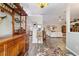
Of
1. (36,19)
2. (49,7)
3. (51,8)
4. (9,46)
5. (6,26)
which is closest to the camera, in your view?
(9,46)

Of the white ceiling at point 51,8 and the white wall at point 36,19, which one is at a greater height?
the white ceiling at point 51,8

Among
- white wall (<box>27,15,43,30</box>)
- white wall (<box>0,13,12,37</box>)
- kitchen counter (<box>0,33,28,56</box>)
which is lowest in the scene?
kitchen counter (<box>0,33,28,56</box>)

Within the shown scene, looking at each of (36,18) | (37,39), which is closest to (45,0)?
(37,39)

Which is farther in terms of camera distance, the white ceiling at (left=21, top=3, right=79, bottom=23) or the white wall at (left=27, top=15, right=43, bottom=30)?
the white wall at (left=27, top=15, right=43, bottom=30)

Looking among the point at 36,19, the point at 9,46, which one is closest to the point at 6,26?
the point at 9,46

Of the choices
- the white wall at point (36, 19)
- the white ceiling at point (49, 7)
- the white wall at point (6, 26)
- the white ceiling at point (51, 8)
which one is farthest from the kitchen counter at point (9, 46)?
the white wall at point (36, 19)

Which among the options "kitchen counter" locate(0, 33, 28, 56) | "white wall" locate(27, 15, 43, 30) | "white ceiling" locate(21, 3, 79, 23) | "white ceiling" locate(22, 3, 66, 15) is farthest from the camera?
"white wall" locate(27, 15, 43, 30)

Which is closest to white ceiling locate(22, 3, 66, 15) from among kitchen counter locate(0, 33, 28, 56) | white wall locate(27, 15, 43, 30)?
white wall locate(27, 15, 43, 30)

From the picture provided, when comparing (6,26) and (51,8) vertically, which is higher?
(51,8)

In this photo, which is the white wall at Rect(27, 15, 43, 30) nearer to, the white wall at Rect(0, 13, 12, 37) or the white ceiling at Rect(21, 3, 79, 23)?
the white ceiling at Rect(21, 3, 79, 23)

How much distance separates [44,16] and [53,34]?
467 cm

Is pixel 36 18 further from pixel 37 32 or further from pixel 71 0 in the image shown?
pixel 71 0

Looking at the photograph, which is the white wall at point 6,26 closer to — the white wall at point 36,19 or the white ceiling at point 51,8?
the white ceiling at point 51,8

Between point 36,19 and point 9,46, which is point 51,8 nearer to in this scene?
point 36,19
